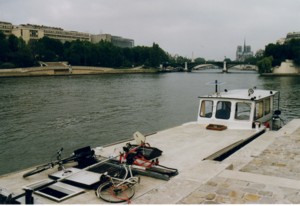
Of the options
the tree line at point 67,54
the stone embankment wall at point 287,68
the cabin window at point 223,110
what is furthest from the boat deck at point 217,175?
the stone embankment wall at point 287,68

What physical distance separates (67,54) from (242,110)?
12002 cm

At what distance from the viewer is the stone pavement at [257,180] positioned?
634 cm

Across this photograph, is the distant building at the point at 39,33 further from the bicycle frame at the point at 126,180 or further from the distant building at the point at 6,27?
the bicycle frame at the point at 126,180

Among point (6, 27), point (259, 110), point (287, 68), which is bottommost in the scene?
point (259, 110)

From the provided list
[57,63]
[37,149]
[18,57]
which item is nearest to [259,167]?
[37,149]

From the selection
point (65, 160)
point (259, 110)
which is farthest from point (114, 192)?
point (259, 110)

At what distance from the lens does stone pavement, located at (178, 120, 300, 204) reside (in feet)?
20.8

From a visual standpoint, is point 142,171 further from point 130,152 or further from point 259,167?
point 259,167

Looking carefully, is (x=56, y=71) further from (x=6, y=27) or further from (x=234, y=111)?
(x=234, y=111)

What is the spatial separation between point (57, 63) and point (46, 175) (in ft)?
380

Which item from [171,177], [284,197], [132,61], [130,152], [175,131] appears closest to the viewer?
[284,197]

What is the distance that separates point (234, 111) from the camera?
45.0 feet

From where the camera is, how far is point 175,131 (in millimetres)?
13375

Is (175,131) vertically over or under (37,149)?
over
